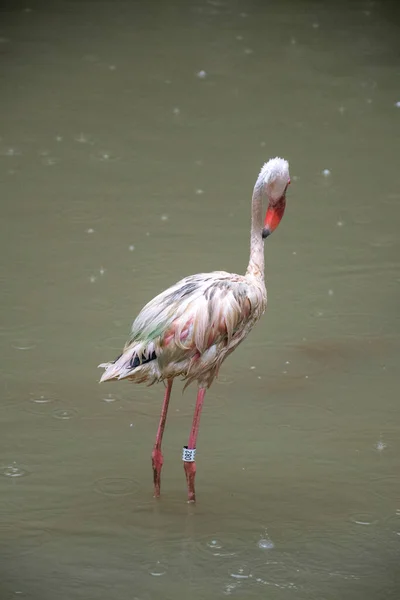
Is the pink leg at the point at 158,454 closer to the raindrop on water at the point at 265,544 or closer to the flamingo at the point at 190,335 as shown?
the flamingo at the point at 190,335

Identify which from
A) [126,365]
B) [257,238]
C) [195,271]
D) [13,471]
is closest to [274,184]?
[257,238]

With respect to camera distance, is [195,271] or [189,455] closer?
[189,455]

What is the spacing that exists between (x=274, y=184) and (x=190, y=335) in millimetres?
852

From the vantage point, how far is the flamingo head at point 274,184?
18.9 feet

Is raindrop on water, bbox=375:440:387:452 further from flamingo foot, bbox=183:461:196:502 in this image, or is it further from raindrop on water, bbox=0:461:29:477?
raindrop on water, bbox=0:461:29:477

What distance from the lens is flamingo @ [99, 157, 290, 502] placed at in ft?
18.0

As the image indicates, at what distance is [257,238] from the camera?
585cm

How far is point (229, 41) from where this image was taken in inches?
504

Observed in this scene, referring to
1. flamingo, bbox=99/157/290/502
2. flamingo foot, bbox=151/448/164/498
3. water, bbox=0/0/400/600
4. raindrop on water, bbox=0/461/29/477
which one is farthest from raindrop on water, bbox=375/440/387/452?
raindrop on water, bbox=0/461/29/477

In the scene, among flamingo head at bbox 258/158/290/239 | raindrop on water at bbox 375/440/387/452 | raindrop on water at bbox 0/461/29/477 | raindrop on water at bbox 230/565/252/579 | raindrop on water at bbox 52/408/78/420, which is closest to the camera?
raindrop on water at bbox 230/565/252/579

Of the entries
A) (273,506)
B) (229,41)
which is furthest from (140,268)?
(229,41)

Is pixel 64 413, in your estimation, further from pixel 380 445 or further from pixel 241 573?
pixel 241 573

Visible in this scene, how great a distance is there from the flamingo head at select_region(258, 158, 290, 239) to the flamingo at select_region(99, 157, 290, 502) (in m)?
0.35

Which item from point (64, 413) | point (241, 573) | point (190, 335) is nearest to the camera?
point (241, 573)
